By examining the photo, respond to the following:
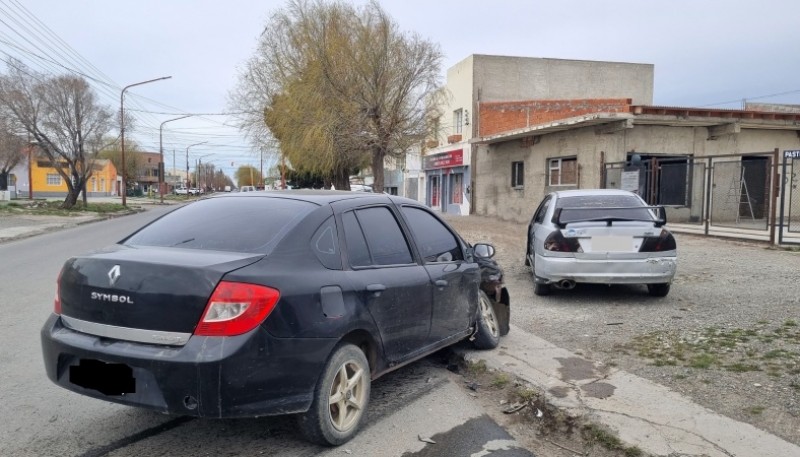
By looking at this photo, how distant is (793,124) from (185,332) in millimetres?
23663

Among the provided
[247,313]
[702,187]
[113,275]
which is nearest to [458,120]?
[702,187]

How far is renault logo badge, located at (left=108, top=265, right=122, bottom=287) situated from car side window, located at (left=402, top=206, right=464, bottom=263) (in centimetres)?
215

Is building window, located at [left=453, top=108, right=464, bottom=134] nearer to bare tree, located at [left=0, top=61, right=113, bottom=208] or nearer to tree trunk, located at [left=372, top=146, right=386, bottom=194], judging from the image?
tree trunk, located at [left=372, top=146, right=386, bottom=194]

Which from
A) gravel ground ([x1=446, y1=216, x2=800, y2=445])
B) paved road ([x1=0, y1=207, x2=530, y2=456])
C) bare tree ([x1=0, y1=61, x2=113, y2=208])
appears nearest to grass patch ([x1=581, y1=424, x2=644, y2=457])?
paved road ([x1=0, y1=207, x2=530, y2=456])

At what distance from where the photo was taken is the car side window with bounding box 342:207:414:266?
3996 mm

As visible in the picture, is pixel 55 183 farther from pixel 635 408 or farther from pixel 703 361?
pixel 635 408

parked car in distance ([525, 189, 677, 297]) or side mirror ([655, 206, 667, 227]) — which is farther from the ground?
side mirror ([655, 206, 667, 227])

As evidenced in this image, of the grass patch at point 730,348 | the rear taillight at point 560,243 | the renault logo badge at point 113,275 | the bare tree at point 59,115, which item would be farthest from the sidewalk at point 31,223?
the grass patch at point 730,348

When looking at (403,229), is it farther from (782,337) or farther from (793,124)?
(793,124)

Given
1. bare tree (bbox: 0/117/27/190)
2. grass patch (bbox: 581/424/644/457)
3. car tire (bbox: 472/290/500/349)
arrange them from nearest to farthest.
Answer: grass patch (bbox: 581/424/644/457) < car tire (bbox: 472/290/500/349) < bare tree (bbox: 0/117/27/190)

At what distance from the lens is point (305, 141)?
24062 millimetres

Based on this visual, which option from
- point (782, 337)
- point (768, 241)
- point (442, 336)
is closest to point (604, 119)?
point (768, 241)

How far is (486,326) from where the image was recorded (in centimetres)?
566

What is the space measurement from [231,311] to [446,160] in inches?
1227
